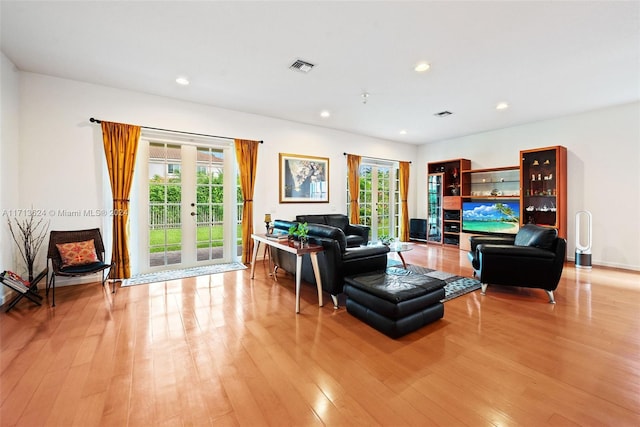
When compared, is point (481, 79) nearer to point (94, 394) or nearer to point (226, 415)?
point (226, 415)

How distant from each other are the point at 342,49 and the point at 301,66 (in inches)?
24.2

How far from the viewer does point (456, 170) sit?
7.06 m

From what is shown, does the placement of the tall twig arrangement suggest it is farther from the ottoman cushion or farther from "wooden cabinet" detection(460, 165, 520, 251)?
"wooden cabinet" detection(460, 165, 520, 251)

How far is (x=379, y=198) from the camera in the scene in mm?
7598

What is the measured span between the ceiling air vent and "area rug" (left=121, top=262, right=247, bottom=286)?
331cm

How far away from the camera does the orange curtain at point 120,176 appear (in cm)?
389

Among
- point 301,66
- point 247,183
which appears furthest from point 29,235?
point 301,66

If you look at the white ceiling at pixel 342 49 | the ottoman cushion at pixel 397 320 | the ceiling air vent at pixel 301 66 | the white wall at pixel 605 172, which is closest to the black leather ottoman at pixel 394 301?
the ottoman cushion at pixel 397 320

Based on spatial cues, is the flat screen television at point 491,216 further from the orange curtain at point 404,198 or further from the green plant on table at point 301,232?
the green plant on table at point 301,232

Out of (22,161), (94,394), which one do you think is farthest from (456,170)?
(22,161)

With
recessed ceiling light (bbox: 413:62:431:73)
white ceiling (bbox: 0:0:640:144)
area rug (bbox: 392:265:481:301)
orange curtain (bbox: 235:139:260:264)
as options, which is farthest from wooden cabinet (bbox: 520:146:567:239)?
orange curtain (bbox: 235:139:260:264)

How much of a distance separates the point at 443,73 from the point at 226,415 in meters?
4.22

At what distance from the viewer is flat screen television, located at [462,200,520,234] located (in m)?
5.89

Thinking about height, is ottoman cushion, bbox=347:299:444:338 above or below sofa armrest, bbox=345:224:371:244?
below
